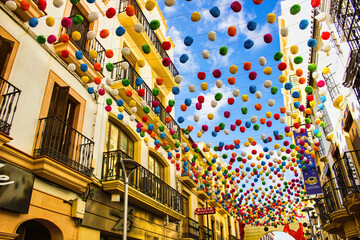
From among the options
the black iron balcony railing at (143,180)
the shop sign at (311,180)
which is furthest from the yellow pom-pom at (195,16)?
the shop sign at (311,180)

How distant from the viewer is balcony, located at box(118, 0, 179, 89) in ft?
37.2

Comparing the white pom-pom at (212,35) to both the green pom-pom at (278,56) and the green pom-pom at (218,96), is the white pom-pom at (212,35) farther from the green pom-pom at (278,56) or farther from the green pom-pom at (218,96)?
the green pom-pom at (218,96)

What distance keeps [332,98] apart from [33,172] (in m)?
9.35

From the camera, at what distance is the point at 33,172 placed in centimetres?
568

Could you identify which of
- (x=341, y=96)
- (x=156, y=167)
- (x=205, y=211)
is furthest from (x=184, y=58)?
(x=205, y=211)

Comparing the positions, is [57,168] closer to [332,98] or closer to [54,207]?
[54,207]

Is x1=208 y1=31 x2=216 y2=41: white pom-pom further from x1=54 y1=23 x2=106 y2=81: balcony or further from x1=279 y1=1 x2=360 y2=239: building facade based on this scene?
x1=54 y1=23 x2=106 y2=81: balcony

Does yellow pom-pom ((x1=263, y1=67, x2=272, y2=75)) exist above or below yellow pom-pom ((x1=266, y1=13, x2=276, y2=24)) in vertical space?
below

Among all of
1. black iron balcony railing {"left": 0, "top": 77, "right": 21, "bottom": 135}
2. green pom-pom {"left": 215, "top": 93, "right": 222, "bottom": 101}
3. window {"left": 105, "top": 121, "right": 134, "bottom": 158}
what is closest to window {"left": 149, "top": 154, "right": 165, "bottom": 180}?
window {"left": 105, "top": 121, "right": 134, "bottom": 158}

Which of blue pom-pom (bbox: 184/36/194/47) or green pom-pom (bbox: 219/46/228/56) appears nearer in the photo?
blue pom-pom (bbox: 184/36/194/47)

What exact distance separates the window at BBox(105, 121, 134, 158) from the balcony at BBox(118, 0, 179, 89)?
4.26 metres

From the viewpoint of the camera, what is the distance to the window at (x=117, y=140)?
9.09 meters

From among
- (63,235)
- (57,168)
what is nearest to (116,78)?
(57,168)

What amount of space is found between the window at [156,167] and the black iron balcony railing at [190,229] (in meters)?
3.17
